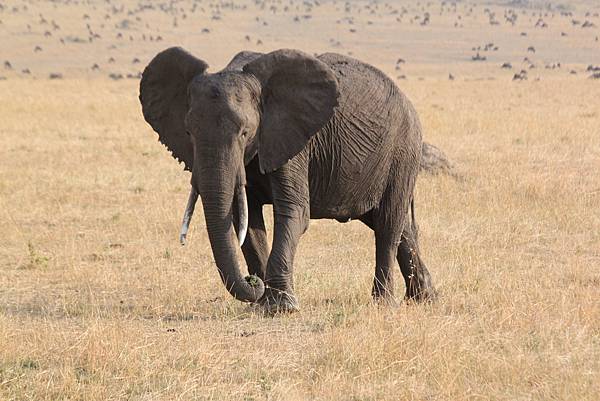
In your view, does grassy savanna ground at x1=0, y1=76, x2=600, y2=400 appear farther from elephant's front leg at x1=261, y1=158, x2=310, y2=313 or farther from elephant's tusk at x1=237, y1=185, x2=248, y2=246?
elephant's tusk at x1=237, y1=185, x2=248, y2=246

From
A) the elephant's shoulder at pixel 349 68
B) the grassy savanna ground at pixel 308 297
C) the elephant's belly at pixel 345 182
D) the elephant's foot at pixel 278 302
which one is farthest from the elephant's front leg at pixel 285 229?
the elephant's shoulder at pixel 349 68

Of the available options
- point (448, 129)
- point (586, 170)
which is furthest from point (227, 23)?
point (586, 170)

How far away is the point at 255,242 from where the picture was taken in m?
8.82

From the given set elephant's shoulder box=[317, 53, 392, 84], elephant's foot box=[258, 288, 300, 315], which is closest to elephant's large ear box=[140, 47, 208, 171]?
elephant's foot box=[258, 288, 300, 315]

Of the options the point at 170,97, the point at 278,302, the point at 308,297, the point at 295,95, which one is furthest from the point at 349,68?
the point at 278,302

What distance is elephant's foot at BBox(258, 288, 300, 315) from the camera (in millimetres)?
8352

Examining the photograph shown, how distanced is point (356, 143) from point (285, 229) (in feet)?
3.24

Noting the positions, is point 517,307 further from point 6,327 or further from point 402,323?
point 6,327

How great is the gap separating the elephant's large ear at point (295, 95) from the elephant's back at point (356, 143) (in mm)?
326

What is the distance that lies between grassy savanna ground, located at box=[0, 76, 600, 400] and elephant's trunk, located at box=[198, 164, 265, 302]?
322mm

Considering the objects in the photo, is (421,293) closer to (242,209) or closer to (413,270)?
(413,270)

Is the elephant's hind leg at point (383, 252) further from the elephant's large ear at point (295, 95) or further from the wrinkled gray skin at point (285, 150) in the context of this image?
the elephant's large ear at point (295, 95)

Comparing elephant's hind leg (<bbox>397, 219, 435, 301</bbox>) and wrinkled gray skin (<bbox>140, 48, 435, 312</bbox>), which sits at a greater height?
wrinkled gray skin (<bbox>140, 48, 435, 312</bbox>)

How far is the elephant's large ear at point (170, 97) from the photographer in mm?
8336
